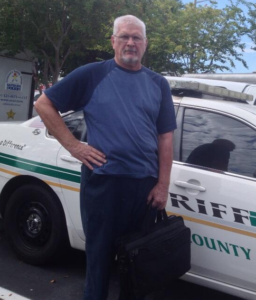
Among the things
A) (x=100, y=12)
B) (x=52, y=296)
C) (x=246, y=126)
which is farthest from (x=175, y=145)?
(x=100, y=12)

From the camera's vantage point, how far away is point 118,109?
112 inches

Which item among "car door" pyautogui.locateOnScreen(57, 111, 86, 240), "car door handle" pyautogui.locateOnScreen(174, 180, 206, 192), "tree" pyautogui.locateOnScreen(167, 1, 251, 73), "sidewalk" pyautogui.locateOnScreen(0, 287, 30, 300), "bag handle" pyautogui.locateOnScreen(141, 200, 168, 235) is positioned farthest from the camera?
"tree" pyautogui.locateOnScreen(167, 1, 251, 73)

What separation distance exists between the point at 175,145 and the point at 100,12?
686cm

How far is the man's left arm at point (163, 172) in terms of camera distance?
9.77ft

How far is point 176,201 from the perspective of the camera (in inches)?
143

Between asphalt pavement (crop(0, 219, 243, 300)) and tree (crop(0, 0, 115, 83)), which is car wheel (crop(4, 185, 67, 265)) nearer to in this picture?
asphalt pavement (crop(0, 219, 243, 300))

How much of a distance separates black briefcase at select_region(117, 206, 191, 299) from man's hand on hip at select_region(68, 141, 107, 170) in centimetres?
43

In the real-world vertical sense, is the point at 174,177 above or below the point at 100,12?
below

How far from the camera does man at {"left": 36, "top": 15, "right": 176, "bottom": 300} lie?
2852 millimetres

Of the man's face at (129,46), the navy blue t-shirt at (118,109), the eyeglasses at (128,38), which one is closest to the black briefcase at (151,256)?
the navy blue t-shirt at (118,109)

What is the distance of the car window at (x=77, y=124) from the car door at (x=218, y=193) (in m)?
0.81

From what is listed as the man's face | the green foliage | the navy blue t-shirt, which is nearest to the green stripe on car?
the navy blue t-shirt

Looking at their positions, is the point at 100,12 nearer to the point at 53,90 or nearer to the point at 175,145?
the point at 175,145

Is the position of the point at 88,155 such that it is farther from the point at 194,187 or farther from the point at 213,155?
the point at 213,155
